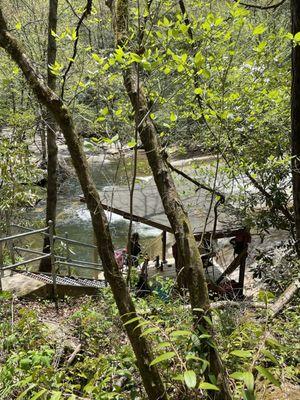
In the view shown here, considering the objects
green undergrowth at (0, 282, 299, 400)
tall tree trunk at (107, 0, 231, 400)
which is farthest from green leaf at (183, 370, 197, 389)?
tall tree trunk at (107, 0, 231, 400)

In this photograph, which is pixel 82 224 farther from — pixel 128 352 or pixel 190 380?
pixel 190 380

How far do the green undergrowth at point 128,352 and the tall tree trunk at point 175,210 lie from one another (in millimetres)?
104

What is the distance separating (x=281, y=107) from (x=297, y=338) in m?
4.01

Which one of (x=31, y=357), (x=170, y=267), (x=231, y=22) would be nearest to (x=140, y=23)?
(x=231, y=22)

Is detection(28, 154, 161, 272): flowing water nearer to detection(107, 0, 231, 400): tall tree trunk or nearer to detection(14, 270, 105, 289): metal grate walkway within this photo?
detection(14, 270, 105, 289): metal grate walkway

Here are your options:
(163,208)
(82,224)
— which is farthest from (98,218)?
(82,224)

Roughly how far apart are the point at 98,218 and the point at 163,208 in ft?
6.07

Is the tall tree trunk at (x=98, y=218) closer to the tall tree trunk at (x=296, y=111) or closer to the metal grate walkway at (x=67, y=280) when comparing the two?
the tall tree trunk at (x=296, y=111)

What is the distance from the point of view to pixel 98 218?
2.48 metres

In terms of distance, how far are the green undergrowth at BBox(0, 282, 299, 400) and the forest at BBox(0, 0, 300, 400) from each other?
2 cm

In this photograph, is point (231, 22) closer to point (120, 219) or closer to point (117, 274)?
point (117, 274)

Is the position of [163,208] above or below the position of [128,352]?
above

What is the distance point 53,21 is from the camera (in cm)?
847

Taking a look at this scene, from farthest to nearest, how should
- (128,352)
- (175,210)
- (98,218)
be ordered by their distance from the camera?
1. (128,352)
2. (175,210)
3. (98,218)
